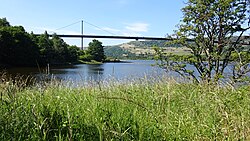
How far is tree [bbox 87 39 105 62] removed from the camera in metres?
115

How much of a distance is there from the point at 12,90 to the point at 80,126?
0.96 meters

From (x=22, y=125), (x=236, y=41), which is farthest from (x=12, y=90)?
(x=236, y=41)

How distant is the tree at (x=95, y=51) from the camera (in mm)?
114787

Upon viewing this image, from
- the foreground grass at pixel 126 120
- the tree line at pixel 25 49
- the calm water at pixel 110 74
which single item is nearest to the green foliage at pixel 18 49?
the tree line at pixel 25 49

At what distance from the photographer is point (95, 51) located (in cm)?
11669

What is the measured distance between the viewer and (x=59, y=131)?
3002 millimetres

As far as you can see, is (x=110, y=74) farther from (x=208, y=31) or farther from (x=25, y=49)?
(x=25, y=49)

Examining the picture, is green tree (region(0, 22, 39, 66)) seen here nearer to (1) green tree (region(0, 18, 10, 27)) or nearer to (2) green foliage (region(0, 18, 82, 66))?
(2) green foliage (region(0, 18, 82, 66))

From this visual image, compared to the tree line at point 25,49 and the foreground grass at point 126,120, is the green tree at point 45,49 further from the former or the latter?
the foreground grass at point 126,120

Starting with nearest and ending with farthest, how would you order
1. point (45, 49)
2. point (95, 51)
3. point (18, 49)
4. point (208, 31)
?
point (208, 31), point (18, 49), point (45, 49), point (95, 51)

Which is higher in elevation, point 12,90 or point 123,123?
point 12,90

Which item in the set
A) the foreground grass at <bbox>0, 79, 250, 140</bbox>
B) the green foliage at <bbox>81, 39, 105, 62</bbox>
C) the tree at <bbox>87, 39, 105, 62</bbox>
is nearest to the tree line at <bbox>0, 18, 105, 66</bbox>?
the green foliage at <bbox>81, 39, 105, 62</bbox>

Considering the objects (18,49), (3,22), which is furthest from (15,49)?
(3,22)

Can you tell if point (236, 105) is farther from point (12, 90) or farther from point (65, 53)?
point (65, 53)
